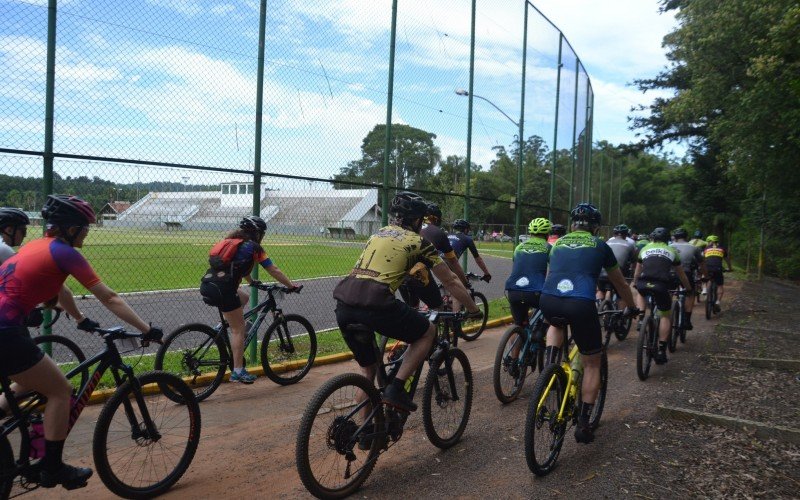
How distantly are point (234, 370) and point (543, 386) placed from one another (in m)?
3.44

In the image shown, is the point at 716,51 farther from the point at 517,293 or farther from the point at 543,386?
the point at 543,386

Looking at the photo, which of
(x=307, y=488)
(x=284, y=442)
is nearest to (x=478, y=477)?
(x=307, y=488)

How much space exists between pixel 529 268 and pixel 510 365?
3.61 feet

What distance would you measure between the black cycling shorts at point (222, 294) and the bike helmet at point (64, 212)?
2430 millimetres

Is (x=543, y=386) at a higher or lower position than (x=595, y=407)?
higher

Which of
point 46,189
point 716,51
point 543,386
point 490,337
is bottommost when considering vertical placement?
point 490,337

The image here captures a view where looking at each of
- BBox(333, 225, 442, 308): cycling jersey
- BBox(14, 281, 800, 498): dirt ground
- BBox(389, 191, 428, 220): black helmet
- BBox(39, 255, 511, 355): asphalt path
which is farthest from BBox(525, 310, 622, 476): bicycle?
BBox(39, 255, 511, 355): asphalt path

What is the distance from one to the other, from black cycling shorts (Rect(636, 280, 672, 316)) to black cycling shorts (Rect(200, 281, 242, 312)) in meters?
5.17

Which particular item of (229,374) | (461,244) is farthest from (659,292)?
(229,374)

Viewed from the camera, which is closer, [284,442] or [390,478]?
[390,478]

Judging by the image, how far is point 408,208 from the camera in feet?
14.3

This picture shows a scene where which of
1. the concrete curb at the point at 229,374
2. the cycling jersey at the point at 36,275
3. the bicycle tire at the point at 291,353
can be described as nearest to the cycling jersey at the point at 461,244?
the concrete curb at the point at 229,374

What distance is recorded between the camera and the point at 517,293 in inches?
255

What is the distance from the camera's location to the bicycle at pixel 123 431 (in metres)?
3.36
